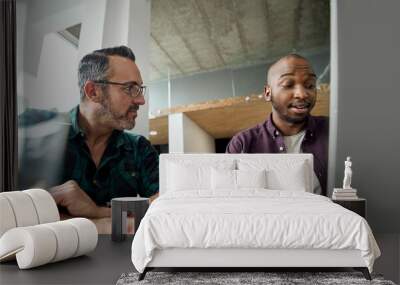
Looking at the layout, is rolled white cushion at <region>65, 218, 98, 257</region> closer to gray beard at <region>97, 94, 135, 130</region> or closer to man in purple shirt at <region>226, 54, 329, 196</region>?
gray beard at <region>97, 94, 135, 130</region>

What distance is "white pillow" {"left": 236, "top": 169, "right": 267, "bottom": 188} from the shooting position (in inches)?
211

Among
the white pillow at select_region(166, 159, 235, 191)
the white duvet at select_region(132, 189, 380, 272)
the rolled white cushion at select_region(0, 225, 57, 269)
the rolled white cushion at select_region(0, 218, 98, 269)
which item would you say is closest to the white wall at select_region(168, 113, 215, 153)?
the white pillow at select_region(166, 159, 235, 191)

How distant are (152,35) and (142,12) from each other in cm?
30

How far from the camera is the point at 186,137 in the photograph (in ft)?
20.4

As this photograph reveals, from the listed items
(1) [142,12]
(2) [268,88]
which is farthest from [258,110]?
(1) [142,12]

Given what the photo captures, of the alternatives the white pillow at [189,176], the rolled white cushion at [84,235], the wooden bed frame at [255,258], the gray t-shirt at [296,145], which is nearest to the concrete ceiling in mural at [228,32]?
the gray t-shirt at [296,145]

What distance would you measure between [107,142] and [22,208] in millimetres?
1895

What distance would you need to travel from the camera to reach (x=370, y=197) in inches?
238

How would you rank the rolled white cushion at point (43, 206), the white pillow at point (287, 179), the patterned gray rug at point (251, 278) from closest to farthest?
the patterned gray rug at point (251, 278), the rolled white cushion at point (43, 206), the white pillow at point (287, 179)

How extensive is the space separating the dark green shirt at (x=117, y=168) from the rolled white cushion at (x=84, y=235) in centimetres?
149

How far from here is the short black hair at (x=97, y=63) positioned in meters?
6.21

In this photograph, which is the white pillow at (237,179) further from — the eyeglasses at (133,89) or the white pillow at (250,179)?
the eyeglasses at (133,89)

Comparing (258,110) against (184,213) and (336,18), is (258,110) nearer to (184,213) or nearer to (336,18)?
(336,18)

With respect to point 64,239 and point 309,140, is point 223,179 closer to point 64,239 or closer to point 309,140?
point 309,140
